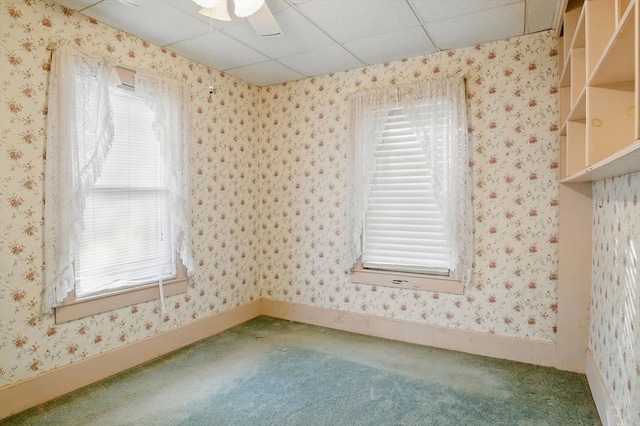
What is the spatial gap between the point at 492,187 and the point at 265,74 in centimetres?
240

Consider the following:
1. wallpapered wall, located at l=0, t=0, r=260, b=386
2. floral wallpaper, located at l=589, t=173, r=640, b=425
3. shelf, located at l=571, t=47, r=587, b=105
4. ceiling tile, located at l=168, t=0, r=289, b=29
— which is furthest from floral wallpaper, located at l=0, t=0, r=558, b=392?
shelf, located at l=571, t=47, r=587, b=105

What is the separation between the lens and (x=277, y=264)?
4.09m

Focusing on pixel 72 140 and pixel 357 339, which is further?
pixel 357 339

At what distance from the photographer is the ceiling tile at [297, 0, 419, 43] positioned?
2391 millimetres

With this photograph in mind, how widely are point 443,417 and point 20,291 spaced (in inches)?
105

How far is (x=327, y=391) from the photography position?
2477 millimetres

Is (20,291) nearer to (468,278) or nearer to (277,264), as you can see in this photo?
(277,264)

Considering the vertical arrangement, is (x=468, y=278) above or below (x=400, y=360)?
above

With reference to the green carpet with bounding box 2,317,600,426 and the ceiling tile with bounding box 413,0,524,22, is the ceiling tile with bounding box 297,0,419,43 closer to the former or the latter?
the ceiling tile with bounding box 413,0,524,22

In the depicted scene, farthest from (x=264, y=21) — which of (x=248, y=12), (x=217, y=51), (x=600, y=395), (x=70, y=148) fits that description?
(x=600, y=395)

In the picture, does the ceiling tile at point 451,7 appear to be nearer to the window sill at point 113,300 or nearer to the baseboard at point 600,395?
the baseboard at point 600,395

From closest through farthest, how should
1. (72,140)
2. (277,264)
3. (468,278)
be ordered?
1. (72,140)
2. (468,278)
3. (277,264)

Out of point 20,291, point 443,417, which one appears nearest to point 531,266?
point 443,417

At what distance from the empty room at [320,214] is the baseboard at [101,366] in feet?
0.05
